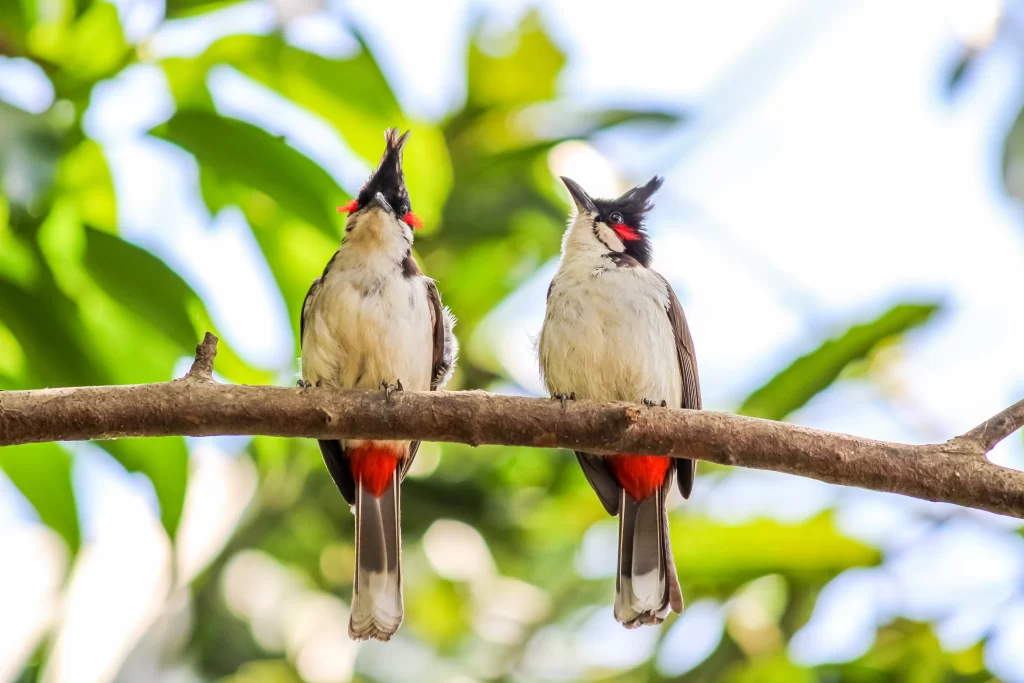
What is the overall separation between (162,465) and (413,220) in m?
1.14

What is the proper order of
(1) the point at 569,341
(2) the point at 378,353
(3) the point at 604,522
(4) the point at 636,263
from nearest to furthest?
(2) the point at 378,353
(1) the point at 569,341
(4) the point at 636,263
(3) the point at 604,522

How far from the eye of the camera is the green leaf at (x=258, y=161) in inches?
91.5

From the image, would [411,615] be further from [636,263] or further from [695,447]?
[695,447]

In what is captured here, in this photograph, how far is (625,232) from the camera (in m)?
3.74

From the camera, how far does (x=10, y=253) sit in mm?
2299

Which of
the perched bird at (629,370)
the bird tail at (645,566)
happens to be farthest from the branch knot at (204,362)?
the bird tail at (645,566)

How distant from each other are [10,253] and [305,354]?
1017 mm

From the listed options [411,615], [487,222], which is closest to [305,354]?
[487,222]

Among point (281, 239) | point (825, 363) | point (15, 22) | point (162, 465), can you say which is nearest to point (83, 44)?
point (15, 22)

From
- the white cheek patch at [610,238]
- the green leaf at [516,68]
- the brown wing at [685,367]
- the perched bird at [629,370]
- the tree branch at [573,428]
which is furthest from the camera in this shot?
the green leaf at [516,68]

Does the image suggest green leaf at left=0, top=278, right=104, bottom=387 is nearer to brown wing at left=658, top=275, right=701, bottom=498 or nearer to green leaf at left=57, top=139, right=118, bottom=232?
green leaf at left=57, top=139, right=118, bottom=232

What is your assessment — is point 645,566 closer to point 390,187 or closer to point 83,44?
point 390,187

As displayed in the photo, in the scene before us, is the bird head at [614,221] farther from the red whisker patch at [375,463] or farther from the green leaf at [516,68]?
the red whisker patch at [375,463]

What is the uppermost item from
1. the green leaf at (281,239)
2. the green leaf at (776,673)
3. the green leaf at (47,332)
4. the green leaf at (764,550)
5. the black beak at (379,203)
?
the black beak at (379,203)
